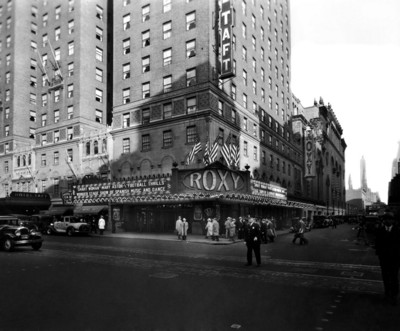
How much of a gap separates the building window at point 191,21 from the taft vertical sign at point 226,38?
365 centimetres

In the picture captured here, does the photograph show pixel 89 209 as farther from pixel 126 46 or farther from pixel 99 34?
pixel 99 34

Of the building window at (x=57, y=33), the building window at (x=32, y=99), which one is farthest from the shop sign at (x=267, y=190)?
the building window at (x=32, y=99)

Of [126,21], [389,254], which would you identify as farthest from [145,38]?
[389,254]

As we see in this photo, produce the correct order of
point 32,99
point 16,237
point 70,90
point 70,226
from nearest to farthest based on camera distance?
point 16,237, point 70,226, point 70,90, point 32,99

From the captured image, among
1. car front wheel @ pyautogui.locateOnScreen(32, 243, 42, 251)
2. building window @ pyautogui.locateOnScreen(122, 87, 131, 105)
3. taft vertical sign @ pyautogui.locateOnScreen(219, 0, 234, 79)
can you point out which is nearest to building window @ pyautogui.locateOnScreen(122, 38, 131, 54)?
building window @ pyautogui.locateOnScreen(122, 87, 131, 105)

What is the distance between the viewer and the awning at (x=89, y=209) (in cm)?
3969

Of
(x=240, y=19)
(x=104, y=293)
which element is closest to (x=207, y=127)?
(x=240, y=19)

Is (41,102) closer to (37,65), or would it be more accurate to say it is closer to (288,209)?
(37,65)

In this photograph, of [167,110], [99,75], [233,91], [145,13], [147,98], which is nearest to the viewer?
[167,110]

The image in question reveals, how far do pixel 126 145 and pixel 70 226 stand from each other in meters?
14.1

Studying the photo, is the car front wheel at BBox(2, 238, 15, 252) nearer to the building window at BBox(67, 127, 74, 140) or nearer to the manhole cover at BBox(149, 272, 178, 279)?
the manhole cover at BBox(149, 272, 178, 279)

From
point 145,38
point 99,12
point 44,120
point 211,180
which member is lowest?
point 211,180

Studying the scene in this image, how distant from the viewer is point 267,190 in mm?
41125

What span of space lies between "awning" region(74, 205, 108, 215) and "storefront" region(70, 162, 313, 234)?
0.13 m
